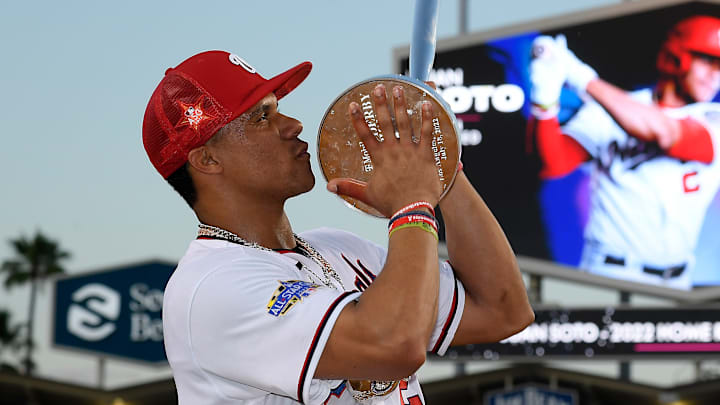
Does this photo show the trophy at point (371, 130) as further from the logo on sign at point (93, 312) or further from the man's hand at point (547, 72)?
the logo on sign at point (93, 312)

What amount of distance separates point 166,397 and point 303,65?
18.0 m

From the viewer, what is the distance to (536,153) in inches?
510

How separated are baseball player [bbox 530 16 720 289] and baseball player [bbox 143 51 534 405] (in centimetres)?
1014

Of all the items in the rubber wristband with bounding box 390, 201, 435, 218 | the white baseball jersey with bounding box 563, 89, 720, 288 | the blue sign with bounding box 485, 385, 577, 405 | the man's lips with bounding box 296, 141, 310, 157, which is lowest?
the blue sign with bounding box 485, 385, 577, 405

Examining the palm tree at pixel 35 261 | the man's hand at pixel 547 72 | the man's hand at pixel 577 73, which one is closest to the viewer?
the man's hand at pixel 577 73

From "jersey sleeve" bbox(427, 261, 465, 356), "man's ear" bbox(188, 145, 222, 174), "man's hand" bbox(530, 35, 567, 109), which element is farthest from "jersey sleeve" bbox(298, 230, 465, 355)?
"man's hand" bbox(530, 35, 567, 109)

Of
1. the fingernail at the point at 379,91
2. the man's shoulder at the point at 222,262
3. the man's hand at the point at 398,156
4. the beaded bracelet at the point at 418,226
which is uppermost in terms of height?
the fingernail at the point at 379,91

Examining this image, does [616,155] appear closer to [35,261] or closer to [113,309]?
[113,309]

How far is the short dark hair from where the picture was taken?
2855 mm

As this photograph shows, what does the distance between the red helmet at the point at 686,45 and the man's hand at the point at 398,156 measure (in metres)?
11.1

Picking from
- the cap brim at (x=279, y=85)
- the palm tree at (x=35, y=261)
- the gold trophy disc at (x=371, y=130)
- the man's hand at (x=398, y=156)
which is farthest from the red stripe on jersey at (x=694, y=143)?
the palm tree at (x=35, y=261)

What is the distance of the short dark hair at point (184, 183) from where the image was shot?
286 cm

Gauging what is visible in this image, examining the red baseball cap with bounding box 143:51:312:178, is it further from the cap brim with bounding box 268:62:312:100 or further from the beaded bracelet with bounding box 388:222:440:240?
the beaded bracelet with bounding box 388:222:440:240

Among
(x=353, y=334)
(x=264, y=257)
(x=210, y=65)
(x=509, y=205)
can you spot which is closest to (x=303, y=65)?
(x=210, y=65)
